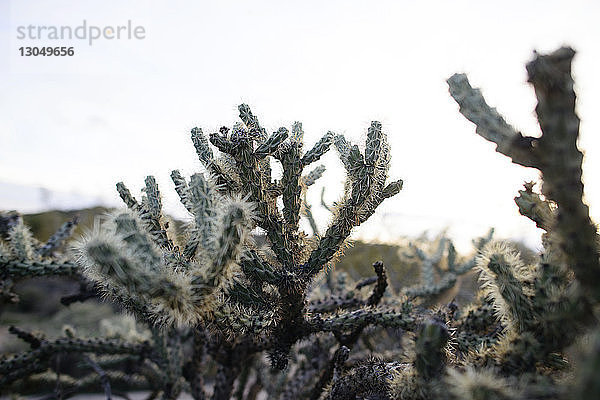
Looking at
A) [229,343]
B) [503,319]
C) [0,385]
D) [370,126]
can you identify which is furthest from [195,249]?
[0,385]

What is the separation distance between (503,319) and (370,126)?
2.93 ft

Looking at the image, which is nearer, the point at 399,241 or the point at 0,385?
the point at 0,385

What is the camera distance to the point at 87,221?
43.0ft

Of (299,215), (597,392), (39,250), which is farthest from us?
(39,250)

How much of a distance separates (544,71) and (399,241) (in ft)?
19.6

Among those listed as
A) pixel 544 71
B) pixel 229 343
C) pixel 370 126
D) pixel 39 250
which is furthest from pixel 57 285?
pixel 544 71

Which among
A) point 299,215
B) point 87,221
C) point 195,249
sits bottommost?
point 195,249

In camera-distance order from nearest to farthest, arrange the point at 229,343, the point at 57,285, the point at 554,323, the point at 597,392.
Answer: the point at 597,392 < the point at 554,323 < the point at 229,343 < the point at 57,285

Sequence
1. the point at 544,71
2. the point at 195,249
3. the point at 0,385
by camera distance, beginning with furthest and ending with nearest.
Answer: the point at 0,385, the point at 195,249, the point at 544,71

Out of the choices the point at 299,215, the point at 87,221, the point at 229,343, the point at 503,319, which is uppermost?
the point at 87,221

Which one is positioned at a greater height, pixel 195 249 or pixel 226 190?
pixel 226 190

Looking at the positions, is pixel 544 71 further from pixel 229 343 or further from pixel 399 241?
pixel 399 241

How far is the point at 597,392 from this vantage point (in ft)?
1.78

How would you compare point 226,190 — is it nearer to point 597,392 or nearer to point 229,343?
point 229,343
